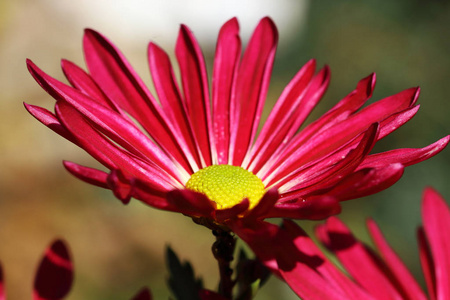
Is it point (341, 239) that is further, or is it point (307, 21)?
point (307, 21)

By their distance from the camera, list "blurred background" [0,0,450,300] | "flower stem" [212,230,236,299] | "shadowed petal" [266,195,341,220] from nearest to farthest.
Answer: "shadowed petal" [266,195,341,220], "flower stem" [212,230,236,299], "blurred background" [0,0,450,300]

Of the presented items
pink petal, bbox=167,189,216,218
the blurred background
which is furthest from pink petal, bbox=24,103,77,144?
A: the blurred background

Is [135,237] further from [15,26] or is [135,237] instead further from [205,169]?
[205,169]

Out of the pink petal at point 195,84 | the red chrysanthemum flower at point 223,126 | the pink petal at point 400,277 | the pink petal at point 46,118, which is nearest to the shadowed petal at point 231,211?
the red chrysanthemum flower at point 223,126

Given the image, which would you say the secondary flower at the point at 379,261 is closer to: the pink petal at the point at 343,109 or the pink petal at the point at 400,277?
the pink petal at the point at 400,277

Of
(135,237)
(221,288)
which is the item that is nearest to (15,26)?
(135,237)

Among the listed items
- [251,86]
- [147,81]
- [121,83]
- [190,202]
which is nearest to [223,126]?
[251,86]

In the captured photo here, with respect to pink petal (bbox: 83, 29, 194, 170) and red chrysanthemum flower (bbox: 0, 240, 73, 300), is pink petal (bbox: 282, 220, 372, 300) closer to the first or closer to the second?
pink petal (bbox: 83, 29, 194, 170)
